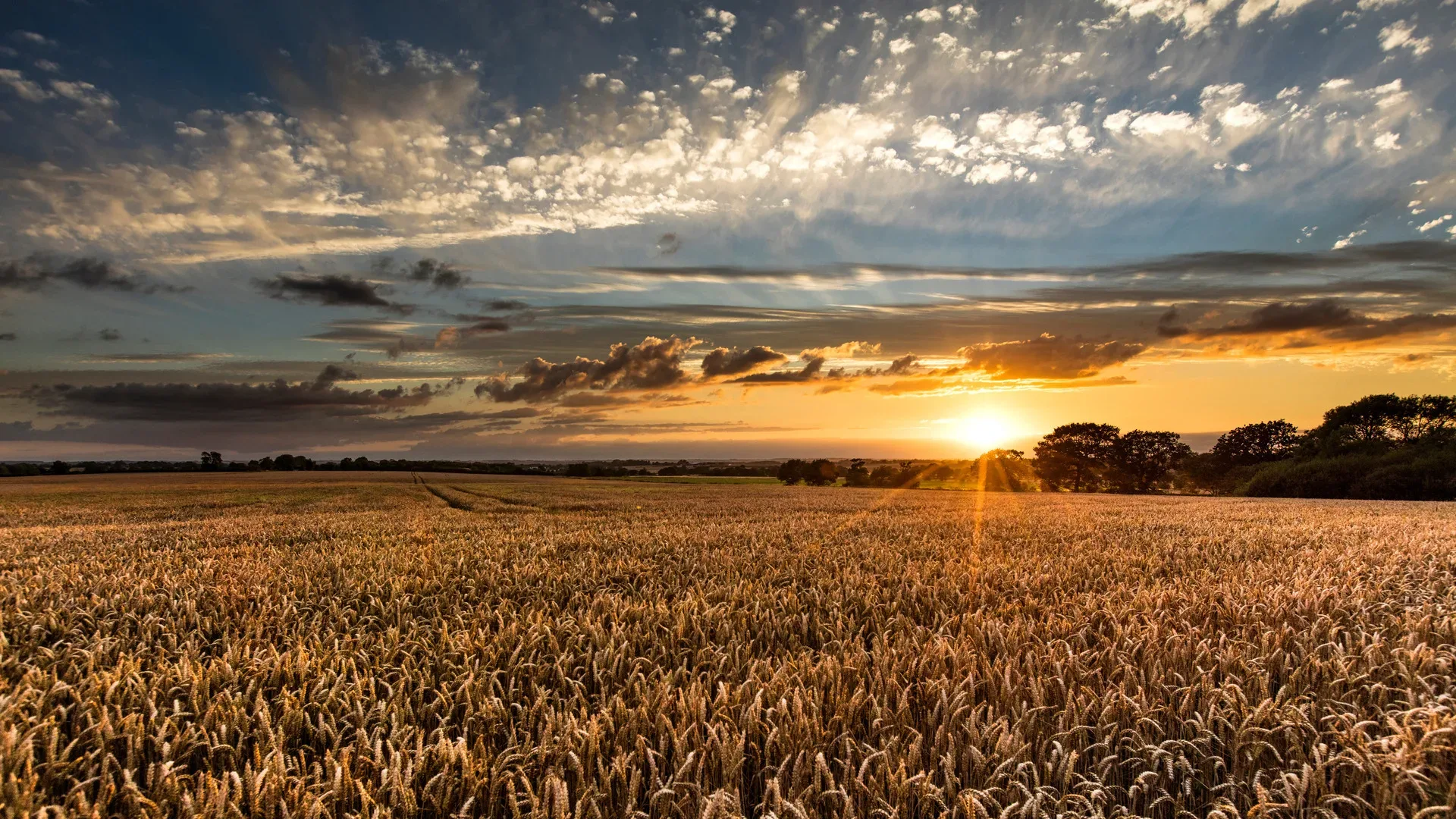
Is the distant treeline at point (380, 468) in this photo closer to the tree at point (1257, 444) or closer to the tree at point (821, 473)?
Answer: the tree at point (821, 473)

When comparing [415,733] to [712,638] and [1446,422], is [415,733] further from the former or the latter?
[1446,422]

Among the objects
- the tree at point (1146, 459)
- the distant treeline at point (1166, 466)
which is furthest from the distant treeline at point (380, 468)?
the tree at point (1146, 459)

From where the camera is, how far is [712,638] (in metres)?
4.56

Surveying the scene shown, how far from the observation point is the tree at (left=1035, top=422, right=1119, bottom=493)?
86688mm

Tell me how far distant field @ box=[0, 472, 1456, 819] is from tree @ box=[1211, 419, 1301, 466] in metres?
89.3

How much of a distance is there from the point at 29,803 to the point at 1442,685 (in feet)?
22.3

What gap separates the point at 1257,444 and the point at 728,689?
99.5 metres

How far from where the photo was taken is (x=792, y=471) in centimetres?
8769

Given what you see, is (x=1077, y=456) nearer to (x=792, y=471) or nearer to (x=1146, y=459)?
(x=1146, y=459)

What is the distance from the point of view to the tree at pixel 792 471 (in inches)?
3401

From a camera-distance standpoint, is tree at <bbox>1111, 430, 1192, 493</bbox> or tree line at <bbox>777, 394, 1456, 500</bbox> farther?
tree at <bbox>1111, 430, 1192, 493</bbox>

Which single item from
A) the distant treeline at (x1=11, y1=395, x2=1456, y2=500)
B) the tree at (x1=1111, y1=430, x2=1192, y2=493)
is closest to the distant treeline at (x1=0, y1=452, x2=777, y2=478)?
the distant treeline at (x1=11, y1=395, x2=1456, y2=500)

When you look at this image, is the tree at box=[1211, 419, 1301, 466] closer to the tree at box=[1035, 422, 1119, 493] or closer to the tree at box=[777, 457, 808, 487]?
the tree at box=[1035, 422, 1119, 493]

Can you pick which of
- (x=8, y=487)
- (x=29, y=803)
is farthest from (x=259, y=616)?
(x=8, y=487)
